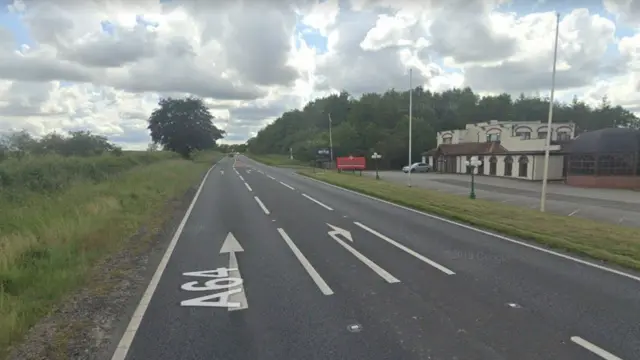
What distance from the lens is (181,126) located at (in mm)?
69312

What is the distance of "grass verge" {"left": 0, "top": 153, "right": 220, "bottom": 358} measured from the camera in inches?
215

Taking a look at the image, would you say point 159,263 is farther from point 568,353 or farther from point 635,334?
point 635,334

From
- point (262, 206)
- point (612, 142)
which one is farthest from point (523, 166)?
point (262, 206)

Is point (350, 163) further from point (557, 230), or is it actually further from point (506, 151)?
point (557, 230)

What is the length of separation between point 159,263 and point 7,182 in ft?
35.4

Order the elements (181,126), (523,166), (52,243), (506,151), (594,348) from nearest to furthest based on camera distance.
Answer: (594,348) < (52,243) < (523,166) < (506,151) < (181,126)

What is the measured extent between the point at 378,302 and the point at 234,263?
338 centimetres

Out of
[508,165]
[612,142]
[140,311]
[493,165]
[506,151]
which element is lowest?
[493,165]

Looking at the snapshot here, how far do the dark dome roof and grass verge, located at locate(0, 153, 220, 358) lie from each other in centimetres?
3570

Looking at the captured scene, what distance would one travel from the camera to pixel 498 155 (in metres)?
45.5

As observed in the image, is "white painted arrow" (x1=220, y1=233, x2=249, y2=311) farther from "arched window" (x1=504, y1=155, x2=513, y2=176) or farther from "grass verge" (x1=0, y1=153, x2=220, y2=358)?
"arched window" (x1=504, y1=155, x2=513, y2=176)

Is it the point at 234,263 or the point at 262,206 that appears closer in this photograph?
the point at 234,263

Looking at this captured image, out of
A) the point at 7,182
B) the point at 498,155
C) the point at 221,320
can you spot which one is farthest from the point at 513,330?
the point at 498,155

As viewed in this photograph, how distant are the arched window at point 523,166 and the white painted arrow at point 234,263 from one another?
37.8m
